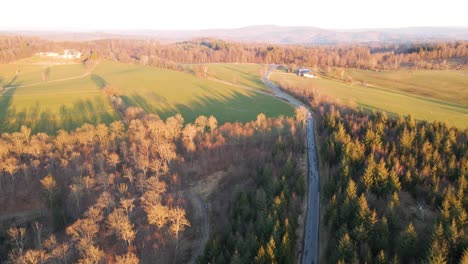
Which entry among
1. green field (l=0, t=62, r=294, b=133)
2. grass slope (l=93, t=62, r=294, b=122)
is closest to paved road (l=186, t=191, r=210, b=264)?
grass slope (l=93, t=62, r=294, b=122)

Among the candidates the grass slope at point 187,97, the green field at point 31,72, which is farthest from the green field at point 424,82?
the green field at point 31,72

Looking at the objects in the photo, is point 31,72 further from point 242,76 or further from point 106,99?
point 242,76

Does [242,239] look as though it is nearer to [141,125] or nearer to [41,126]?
[141,125]

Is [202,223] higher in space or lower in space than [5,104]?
lower

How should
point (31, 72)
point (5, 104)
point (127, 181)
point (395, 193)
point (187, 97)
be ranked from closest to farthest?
point (395, 193) < point (127, 181) < point (5, 104) < point (187, 97) < point (31, 72)

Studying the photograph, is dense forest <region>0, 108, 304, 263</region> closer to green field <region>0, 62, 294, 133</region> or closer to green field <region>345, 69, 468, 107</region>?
green field <region>0, 62, 294, 133</region>

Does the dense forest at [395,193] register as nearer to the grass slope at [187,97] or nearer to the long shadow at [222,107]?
the long shadow at [222,107]

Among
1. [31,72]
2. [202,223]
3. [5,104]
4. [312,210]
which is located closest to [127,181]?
[202,223]

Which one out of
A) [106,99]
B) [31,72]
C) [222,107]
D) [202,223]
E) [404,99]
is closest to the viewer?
[202,223]
